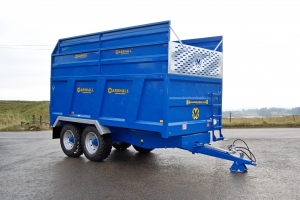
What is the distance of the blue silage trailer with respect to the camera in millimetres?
A: 7215

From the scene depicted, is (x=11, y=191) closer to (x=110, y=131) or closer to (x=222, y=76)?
(x=110, y=131)

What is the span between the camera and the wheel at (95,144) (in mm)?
8492

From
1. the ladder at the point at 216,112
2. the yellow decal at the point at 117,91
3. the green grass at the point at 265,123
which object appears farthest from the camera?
Result: the green grass at the point at 265,123

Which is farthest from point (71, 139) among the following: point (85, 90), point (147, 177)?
point (147, 177)

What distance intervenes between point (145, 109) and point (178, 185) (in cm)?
186

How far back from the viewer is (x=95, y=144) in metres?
8.85

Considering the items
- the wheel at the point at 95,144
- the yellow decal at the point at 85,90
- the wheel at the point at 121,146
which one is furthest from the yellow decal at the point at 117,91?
the wheel at the point at 121,146

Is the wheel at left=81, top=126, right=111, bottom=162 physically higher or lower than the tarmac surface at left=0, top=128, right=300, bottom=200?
higher

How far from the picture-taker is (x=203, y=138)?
26.0ft

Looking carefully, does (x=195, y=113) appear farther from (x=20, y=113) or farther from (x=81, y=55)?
(x=20, y=113)

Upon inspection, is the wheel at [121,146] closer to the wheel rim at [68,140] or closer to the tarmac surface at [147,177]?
the tarmac surface at [147,177]

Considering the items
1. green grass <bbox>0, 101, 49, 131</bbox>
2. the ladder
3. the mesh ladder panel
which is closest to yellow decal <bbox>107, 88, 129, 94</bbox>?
the mesh ladder panel

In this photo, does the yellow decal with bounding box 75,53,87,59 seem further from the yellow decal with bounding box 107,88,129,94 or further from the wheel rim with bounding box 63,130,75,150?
the wheel rim with bounding box 63,130,75,150

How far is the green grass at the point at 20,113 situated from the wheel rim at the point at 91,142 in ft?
43.2
